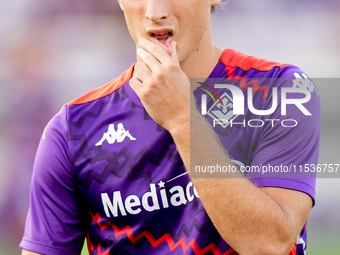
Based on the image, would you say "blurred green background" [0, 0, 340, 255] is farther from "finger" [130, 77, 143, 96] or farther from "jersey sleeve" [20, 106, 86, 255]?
"finger" [130, 77, 143, 96]

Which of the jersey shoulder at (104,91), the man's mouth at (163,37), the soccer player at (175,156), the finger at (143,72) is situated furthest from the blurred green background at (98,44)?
the finger at (143,72)

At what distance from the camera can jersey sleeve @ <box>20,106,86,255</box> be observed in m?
2.38

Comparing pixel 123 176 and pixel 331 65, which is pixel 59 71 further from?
pixel 123 176

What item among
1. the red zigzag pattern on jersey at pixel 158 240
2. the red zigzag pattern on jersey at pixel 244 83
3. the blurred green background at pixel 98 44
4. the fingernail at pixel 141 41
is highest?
the fingernail at pixel 141 41

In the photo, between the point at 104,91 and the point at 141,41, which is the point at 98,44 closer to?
the point at 104,91

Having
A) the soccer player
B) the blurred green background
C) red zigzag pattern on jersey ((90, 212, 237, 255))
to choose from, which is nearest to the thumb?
the soccer player

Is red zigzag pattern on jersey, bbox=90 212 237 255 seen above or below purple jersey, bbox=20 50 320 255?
below

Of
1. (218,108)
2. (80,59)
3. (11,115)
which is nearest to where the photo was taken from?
(218,108)

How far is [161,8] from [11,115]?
5.77m

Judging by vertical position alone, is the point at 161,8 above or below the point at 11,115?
above

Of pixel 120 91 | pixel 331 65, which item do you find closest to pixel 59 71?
pixel 331 65

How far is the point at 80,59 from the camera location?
8.12 m

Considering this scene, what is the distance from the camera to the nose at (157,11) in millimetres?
2217

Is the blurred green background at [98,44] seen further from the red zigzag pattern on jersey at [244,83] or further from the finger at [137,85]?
the finger at [137,85]
